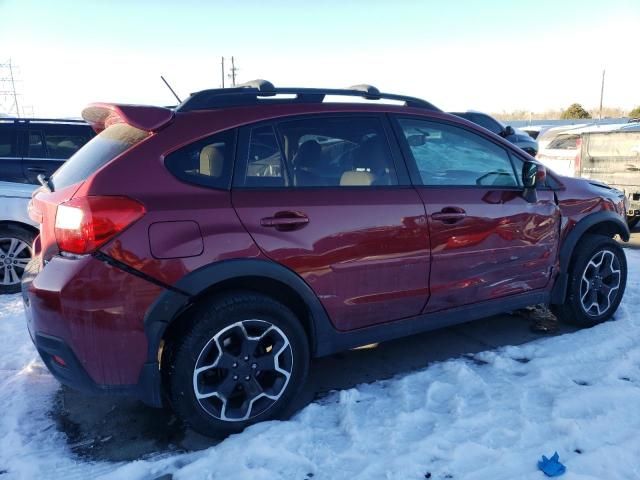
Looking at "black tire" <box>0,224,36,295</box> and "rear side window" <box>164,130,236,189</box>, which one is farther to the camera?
"black tire" <box>0,224,36,295</box>

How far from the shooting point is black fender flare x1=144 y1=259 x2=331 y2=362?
2521 mm

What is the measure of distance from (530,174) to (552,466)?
2033mm

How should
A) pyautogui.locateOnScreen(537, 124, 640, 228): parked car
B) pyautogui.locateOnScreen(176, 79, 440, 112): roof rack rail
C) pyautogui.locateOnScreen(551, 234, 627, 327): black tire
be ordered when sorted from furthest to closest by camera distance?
1. pyautogui.locateOnScreen(537, 124, 640, 228): parked car
2. pyautogui.locateOnScreen(551, 234, 627, 327): black tire
3. pyautogui.locateOnScreen(176, 79, 440, 112): roof rack rail

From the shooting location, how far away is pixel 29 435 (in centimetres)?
284

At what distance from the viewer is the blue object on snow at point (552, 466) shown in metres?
2.40

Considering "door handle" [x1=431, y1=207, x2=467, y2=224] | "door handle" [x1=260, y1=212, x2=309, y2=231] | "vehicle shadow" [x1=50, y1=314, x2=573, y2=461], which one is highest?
"door handle" [x1=260, y1=212, x2=309, y2=231]

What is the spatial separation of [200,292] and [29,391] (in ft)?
5.16

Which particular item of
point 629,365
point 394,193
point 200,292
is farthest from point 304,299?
point 629,365

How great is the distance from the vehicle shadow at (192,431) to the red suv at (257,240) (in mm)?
308

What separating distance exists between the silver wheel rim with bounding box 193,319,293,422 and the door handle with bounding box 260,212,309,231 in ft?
1.66

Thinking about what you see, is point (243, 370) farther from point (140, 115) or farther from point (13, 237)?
point (13, 237)

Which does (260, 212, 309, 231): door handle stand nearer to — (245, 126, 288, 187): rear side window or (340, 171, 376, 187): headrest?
(245, 126, 288, 187): rear side window

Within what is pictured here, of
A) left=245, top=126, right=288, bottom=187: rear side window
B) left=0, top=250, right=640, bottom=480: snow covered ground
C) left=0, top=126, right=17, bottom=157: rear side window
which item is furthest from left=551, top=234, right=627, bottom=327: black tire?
left=0, top=126, right=17, bottom=157: rear side window

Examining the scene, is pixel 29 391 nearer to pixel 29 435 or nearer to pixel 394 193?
pixel 29 435
